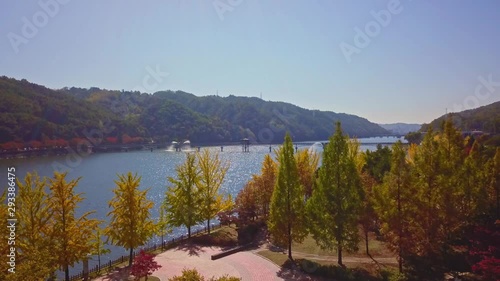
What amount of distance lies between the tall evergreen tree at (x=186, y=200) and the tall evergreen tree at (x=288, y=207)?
997 centimetres

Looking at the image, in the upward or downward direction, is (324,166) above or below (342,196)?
above

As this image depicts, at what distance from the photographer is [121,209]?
1126 inches

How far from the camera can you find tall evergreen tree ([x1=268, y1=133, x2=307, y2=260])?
29.7 metres

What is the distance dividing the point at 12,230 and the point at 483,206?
37104 millimetres

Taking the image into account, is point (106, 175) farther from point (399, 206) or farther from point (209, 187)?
point (399, 206)

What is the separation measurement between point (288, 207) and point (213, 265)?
25.0 feet

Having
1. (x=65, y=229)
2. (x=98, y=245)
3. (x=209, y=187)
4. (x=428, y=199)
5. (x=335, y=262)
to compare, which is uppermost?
(x=428, y=199)

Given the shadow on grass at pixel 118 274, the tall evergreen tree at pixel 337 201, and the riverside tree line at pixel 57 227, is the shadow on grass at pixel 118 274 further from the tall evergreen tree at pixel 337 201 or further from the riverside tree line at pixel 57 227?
the tall evergreen tree at pixel 337 201

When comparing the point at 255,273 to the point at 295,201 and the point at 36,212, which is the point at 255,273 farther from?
the point at 36,212

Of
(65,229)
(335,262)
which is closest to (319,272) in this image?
(335,262)

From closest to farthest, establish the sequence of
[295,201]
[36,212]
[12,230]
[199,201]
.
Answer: [12,230] < [36,212] < [295,201] < [199,201]

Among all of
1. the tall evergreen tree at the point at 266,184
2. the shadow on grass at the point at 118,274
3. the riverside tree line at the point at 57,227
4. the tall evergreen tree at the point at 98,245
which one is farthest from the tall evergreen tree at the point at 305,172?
the tall evergreen tree at the point at 98,245

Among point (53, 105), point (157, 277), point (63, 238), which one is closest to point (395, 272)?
point (157, 277)

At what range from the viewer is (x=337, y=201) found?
27.6m
